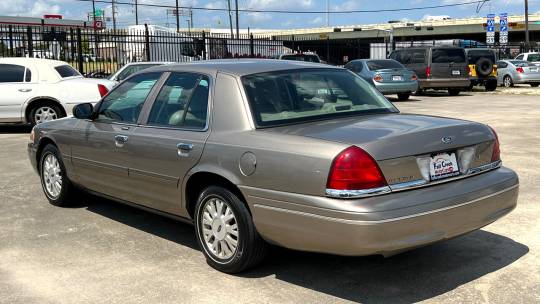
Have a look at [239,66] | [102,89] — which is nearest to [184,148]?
[239,66]

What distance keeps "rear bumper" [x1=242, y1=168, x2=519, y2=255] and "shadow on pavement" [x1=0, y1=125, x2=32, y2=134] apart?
10.2 meters

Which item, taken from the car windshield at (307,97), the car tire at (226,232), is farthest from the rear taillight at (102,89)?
the car tire at (226,232)

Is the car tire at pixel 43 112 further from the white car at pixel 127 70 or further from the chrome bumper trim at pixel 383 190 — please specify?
the chrome bumper trim at pixel 383 190

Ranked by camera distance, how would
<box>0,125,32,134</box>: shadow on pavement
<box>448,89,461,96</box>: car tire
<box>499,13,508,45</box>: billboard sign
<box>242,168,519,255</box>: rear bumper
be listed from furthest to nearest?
<box>499,13,508,45</box>: billboard sign → <box>448,89,461,96</box>: car tire → <box>0,125,32,134</box>: shadow on pavement → <box>242,168,519,255</box>: rear bumper

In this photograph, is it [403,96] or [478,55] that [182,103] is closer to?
[403,96]

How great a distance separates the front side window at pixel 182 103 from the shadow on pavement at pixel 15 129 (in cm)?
883

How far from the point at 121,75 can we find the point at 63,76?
2.48m

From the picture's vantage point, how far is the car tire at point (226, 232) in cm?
408

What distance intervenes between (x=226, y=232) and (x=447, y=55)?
62.8 feet

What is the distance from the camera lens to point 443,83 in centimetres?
2192

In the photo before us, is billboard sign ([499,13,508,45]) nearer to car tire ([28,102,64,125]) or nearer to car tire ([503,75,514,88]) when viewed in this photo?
car tire ([503,75,514,88])

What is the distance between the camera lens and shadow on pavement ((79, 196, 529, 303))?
3.98 metres

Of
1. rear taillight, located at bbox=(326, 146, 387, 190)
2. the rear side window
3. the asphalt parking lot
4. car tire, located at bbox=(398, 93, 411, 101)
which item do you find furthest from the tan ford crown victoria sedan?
car tire, located at bbox=(398, 93, 411, 101)

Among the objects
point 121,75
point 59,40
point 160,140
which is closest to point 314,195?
point 160,140
